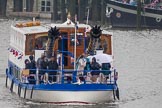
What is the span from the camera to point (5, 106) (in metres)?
34.1

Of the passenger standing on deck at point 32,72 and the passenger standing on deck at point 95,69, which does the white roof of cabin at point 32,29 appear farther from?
the passenger standing on deck at point 95,69

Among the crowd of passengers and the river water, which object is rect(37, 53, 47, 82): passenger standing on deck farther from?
the river water

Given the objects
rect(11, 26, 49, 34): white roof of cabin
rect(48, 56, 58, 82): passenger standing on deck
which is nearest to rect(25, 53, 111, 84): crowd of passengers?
rect(48, 56, 58, 82): passenger standing on deck

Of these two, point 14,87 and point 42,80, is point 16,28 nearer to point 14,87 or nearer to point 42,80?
point 14,87

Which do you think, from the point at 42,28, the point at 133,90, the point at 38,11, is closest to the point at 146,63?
the point at 133,90

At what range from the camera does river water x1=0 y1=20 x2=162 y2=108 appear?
1374 inches

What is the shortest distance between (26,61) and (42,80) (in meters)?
1.94

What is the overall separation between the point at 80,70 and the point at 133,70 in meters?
13.5

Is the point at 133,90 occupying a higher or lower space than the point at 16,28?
lower

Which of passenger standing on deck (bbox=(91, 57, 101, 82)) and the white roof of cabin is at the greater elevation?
the white roof of cabin

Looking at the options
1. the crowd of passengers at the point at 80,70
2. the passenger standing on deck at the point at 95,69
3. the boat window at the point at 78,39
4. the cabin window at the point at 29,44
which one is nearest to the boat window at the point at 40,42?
the cabin window at the point at 29,44

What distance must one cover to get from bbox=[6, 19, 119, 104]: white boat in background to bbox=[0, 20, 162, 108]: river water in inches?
12.1

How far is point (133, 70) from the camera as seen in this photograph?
1838 inches

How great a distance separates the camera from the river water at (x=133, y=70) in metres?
34.9
